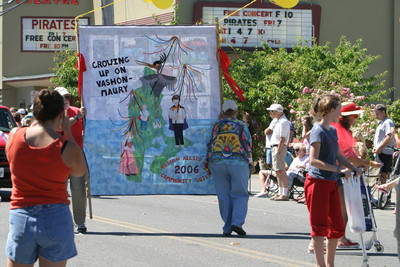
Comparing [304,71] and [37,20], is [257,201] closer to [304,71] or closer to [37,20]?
[304,71]

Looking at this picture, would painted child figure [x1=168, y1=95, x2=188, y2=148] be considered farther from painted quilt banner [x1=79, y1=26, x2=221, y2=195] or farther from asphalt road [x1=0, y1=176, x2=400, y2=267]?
asphalt road [x1=0, y1=176, x2=400, y2=267]

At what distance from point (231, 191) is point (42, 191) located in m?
5.47

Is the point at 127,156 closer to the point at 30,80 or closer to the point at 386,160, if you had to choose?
the point at 386,160

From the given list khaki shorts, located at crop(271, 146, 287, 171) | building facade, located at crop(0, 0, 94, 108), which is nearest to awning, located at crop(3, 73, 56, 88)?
building facade, located at crop(0, 0, 94, 108)

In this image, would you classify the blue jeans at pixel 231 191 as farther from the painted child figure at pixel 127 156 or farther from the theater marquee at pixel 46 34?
the theater marquee at pixel 46 34

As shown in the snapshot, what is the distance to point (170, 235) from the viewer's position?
1027cm

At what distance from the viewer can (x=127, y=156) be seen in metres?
10.7

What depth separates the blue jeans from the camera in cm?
1010

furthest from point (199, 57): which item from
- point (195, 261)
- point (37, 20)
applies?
point (37, 20)

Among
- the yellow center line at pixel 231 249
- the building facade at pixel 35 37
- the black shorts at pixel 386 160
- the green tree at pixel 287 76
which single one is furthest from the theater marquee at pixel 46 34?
the yellow center line at pixel 231 249

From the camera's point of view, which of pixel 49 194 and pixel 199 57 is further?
pixel 199 57

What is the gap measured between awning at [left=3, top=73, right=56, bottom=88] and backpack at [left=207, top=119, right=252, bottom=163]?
30155mm

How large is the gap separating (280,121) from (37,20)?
91.9 ft

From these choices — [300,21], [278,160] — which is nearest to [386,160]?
[278,160]
